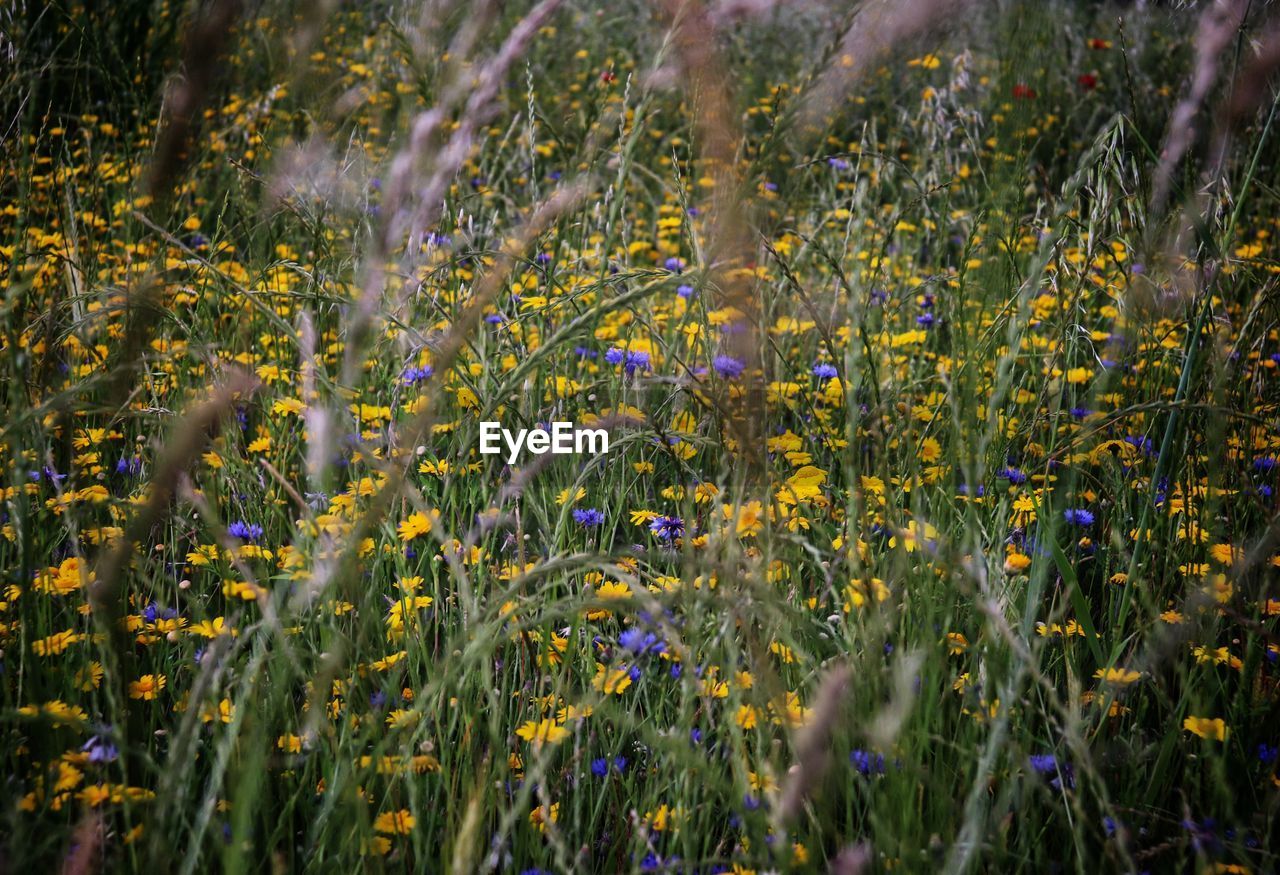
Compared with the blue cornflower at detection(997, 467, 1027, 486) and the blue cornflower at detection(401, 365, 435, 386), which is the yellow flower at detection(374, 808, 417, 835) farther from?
the blue cornflower at detection(997, 467, 1027, 486)

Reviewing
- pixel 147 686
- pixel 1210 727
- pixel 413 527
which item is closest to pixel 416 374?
pixel 413 527

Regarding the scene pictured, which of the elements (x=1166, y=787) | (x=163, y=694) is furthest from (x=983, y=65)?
(x=163, y=694)

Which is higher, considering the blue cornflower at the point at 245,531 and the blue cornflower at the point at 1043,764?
the blue cornflower at the point at 245,531

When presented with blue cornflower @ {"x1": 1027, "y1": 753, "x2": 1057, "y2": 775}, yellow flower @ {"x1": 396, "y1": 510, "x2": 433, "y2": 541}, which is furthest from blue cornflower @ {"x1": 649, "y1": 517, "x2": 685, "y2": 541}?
blue cornflower @ {"x1": 1027, "y1": 753, "x2": 1057, "y2": 775}

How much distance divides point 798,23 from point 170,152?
7.00 m

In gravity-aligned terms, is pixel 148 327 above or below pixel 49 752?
above

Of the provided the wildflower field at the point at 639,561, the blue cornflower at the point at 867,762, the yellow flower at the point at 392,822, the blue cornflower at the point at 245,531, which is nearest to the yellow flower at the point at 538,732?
the wildflower field at the point at 639,561

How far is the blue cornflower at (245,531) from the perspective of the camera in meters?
1.47

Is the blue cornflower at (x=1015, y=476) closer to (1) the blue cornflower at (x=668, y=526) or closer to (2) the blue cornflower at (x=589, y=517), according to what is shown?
(1) the blue cornflower at (x=668, y=526)

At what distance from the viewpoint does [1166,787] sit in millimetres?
1175

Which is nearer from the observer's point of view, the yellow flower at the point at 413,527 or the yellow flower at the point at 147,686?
the yellow flower at the point at 147,686

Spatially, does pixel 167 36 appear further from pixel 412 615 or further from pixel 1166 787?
pixel 1166 787

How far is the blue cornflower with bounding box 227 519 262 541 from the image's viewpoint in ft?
4.81

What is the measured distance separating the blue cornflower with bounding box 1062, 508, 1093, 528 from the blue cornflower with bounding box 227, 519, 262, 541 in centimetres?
128
